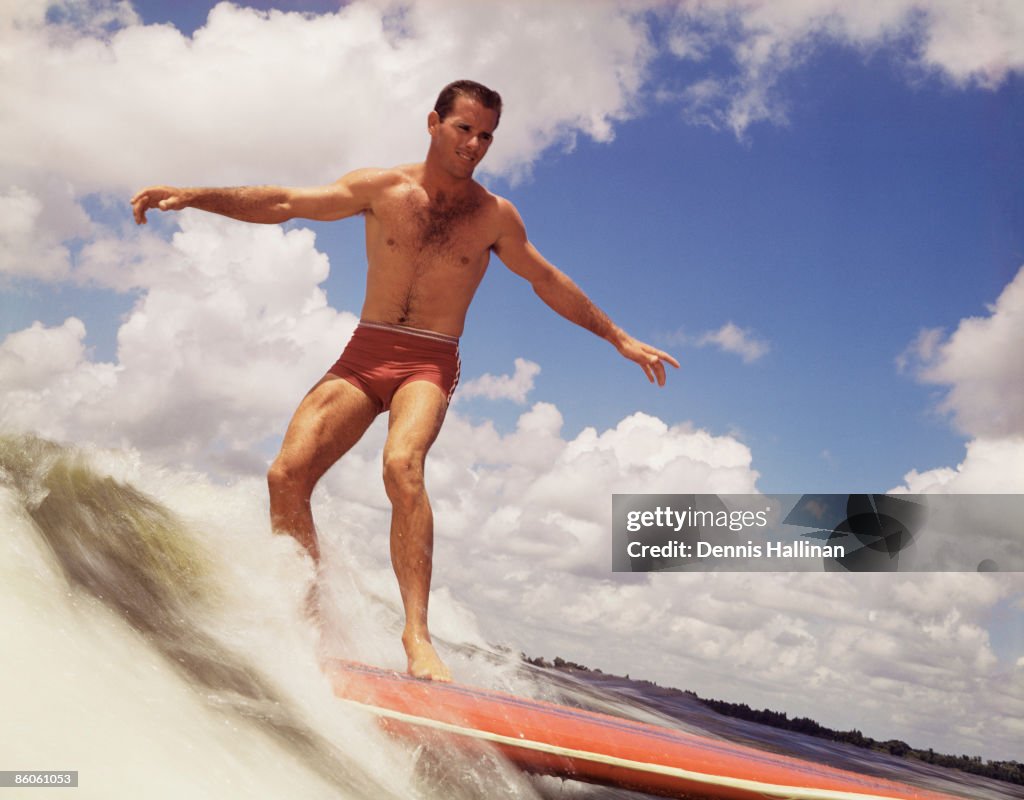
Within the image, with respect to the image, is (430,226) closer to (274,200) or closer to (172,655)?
(274,200)

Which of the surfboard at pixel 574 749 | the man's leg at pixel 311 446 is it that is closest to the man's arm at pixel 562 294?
the man's leg at pixel 311 446

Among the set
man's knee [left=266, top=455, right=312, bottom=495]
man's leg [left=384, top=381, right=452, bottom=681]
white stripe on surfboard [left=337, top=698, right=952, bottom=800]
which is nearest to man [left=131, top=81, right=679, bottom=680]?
man's knee [left=266, top=455, right=312, bottom=495]

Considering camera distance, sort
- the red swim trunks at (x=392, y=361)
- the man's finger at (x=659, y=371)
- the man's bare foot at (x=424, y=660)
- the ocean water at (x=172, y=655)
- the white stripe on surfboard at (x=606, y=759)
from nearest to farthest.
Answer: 1. the ocean water at (x=172, y=655)
2. the white stripe on surfboard at (x=606, y=759)
3. the man's bare foot at (x=424, y=660)
4. the red swim trunks at (x=392, y=361)
5. the man's finger at (x=659, y=371)

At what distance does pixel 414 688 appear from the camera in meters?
3.06

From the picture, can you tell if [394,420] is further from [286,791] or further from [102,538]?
[286,791]

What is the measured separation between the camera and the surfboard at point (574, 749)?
2.84m

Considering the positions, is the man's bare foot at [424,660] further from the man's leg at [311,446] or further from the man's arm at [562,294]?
the man's arm at [562,294]

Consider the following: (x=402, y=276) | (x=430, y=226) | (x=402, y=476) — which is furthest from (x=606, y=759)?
(x=430, y=226)

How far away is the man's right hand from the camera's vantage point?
348 cm

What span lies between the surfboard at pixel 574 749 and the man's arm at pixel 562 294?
6.62 ft

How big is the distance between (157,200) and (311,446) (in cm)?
123

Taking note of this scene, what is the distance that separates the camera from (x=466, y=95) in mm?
3996

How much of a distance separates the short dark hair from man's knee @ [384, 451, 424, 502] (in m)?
1.65

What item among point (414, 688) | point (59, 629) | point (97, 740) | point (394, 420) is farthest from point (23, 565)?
point (394, 420)
